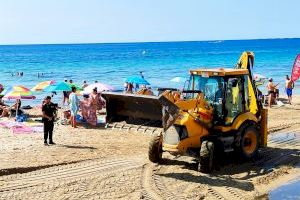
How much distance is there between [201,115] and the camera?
1138 cm

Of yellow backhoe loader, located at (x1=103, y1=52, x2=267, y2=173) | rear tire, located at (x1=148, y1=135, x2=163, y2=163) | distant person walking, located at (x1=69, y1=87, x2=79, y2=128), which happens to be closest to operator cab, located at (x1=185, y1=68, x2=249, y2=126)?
yellow backhoe loader, located at (x1=103, y1=52, x2=267, y2=173)

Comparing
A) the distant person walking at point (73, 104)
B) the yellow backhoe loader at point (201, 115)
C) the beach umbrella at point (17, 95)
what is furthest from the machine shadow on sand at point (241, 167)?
the beach umbrella at point (17, 95)

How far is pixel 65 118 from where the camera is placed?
746 inches

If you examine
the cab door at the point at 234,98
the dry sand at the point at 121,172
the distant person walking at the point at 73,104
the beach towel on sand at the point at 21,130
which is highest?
the cab door at the point at 234,98

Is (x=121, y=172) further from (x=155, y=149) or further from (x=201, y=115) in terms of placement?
(x=201, y=115)

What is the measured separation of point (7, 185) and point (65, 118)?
8.68 meters

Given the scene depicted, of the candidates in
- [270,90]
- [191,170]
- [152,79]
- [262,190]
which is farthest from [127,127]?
[152,79]

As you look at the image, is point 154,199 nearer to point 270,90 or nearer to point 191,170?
point 191,170

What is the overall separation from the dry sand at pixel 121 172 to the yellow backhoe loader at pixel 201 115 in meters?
0.47

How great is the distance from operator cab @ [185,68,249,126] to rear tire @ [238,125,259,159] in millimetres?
487

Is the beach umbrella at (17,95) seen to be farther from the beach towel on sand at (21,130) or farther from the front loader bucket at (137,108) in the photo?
the front loader bucket at (137,108)

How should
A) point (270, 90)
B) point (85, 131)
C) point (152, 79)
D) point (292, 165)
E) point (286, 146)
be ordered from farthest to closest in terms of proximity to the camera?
point (152, 79)
point (270, 90)
point (85, 131)
point (286, 146)
point (292, 165)

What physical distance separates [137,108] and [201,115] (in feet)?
4.93

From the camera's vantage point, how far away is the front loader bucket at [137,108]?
11060mm
